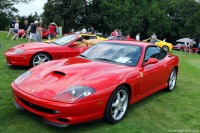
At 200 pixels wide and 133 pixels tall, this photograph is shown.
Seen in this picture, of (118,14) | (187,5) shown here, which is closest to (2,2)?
(118,14)

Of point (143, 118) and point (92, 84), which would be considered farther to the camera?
point (143, 118)

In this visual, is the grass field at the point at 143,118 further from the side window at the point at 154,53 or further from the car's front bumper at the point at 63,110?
the side window at the point at 154,53

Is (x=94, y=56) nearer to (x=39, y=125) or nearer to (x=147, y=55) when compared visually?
(x=147, y=55)

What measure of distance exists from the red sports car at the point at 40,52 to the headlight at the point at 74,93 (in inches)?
167

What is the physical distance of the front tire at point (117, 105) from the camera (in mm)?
4113

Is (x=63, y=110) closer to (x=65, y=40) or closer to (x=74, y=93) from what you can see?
(x=74, y=93)

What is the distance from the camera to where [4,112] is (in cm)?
444

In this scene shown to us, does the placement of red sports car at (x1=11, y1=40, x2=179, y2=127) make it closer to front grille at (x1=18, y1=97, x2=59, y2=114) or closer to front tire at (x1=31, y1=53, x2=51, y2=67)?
front grille at (x1=18, y1=97, x2=59, y2=114)

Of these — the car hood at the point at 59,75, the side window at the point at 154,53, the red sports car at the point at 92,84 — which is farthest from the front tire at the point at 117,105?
the side window at the point at 154,53

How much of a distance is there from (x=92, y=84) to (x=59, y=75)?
2.40 ft

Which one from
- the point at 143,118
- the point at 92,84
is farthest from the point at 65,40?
the point at 92,84

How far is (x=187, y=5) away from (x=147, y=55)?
177ft

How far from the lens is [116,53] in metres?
5.34

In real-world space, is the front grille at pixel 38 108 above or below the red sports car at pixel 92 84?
below
